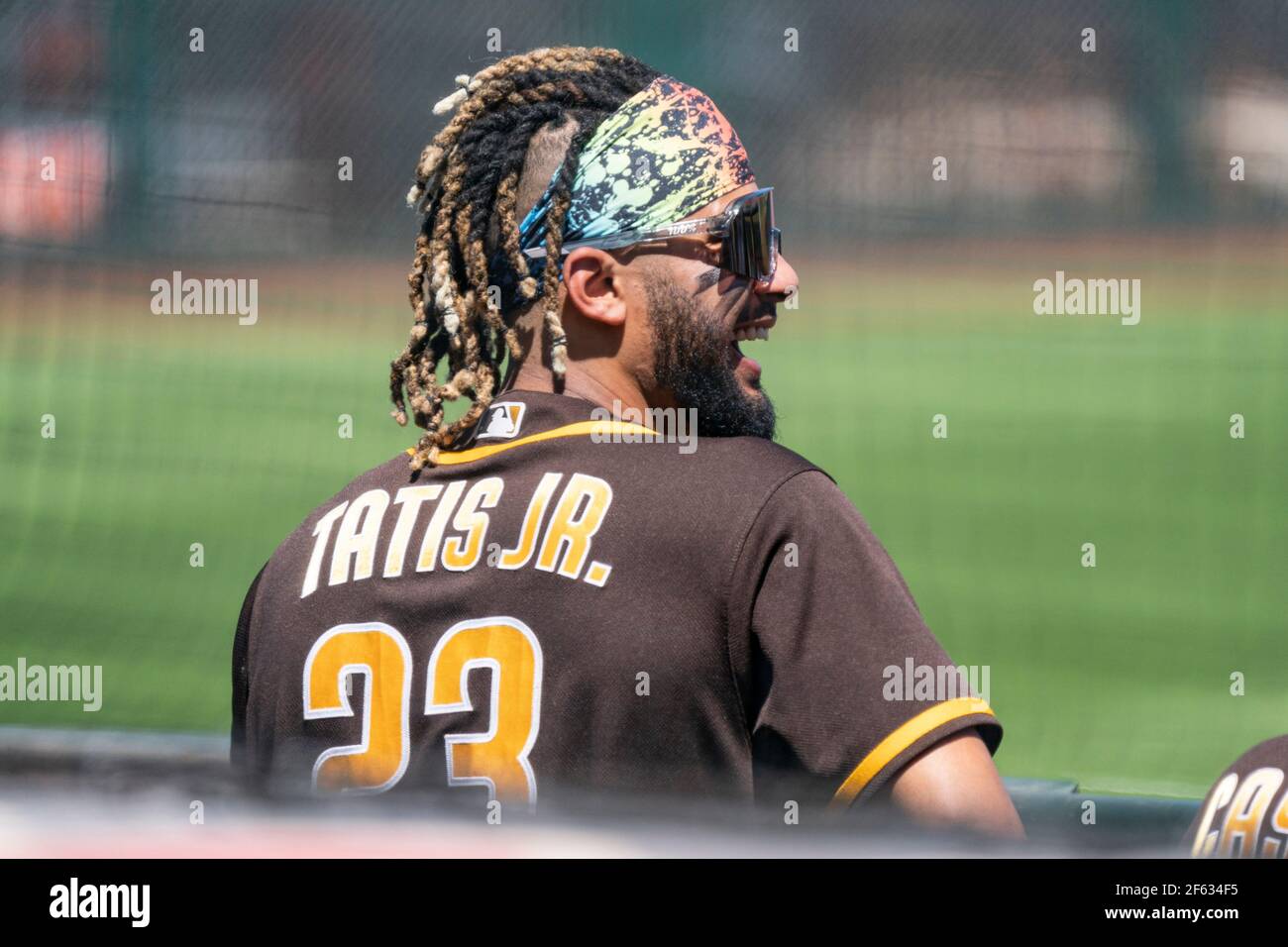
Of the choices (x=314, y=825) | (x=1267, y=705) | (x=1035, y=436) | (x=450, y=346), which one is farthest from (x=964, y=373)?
(x=314, y=825)

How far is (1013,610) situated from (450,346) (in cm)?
440

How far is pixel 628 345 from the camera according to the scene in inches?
80.6

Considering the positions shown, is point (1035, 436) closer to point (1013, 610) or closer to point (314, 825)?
point (1013, 610)

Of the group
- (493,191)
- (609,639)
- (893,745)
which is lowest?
(893,745)

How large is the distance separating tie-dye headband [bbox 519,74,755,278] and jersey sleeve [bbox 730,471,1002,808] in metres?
0.55

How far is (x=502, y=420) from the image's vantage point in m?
1.96

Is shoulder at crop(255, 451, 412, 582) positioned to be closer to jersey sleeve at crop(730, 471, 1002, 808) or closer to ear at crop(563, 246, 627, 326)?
ear at crop(563, 246, 627, 326)

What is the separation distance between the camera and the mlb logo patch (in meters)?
1.94
